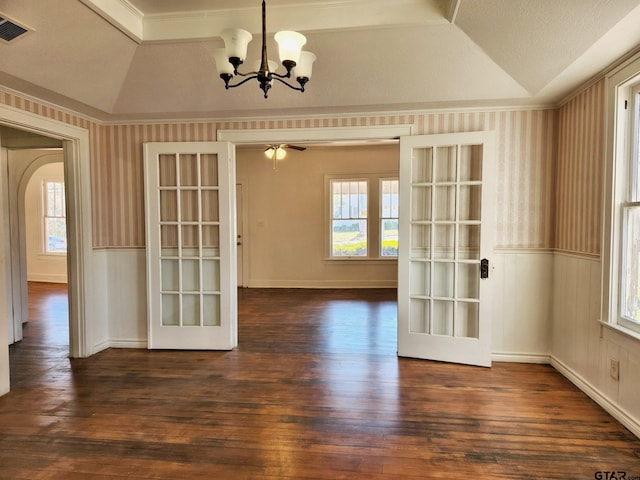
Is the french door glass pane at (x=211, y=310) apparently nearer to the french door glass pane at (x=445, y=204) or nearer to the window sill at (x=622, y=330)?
the french door glass pane at (x=445, y=204)

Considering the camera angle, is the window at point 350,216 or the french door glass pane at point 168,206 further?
the window at point 350,216

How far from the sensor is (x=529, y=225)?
11.4ft

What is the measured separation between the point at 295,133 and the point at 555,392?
315 centimetres

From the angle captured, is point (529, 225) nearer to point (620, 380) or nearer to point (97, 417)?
point (620, 380)

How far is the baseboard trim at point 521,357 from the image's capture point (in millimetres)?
3508

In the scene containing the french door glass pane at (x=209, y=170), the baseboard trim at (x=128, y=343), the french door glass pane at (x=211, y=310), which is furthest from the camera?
the baseboard trim at (x=128, y=343)

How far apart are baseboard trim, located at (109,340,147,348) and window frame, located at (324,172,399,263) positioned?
3.99 metres

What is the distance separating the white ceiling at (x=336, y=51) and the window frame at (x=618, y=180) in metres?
0.24

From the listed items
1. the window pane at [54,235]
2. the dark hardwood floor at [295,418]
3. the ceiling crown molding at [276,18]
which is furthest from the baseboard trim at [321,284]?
the ceiling crown molding at [276,18]

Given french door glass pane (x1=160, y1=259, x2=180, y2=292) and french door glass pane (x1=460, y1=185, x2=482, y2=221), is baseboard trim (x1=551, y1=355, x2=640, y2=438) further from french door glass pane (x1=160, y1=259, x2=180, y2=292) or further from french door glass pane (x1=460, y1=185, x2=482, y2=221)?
french door glass pane (x1=160, y1=259, x2=180, y2=292)

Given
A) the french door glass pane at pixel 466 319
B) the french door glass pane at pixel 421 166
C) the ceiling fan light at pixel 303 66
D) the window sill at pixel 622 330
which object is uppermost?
the ceiling fan light at pixel 303 66

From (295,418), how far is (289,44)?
232 centimetres

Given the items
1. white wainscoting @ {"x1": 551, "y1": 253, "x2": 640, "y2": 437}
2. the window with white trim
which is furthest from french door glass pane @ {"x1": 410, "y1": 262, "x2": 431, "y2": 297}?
the window with white trim

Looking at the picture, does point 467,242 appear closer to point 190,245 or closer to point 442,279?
point 442,279
